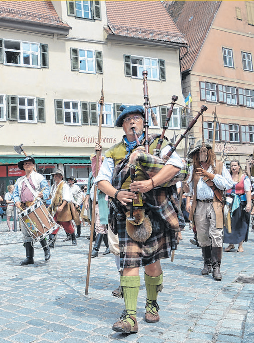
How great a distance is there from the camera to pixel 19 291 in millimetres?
5852

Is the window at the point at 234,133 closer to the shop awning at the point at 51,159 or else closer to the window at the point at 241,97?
the window at the point at 241,97

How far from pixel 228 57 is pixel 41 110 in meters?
14.3

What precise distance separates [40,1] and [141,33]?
19.7 feet

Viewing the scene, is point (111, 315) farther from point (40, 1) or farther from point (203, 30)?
point (203, 30)

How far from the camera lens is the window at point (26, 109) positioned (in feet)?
74.4

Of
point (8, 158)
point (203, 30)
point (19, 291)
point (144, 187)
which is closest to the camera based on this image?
point (144, 187)

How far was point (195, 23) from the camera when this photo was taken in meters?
32.3

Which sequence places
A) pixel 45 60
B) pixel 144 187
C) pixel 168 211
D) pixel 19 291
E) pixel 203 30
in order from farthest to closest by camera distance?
pixel 203 30
pixel 45 60
pixel 19 291
pixel 168 211
pixel 144 187

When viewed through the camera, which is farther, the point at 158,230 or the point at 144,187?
the point at 158,230

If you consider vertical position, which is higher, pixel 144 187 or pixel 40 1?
pixel 40 1

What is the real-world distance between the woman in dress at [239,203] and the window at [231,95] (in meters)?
21.9

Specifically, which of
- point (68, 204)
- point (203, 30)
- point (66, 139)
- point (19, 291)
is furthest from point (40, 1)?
point (19, 291)

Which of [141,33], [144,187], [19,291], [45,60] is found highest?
[141,33]

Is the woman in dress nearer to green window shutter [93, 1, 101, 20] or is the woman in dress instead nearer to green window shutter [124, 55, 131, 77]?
green window shutter [124, 55, 131, 77]
